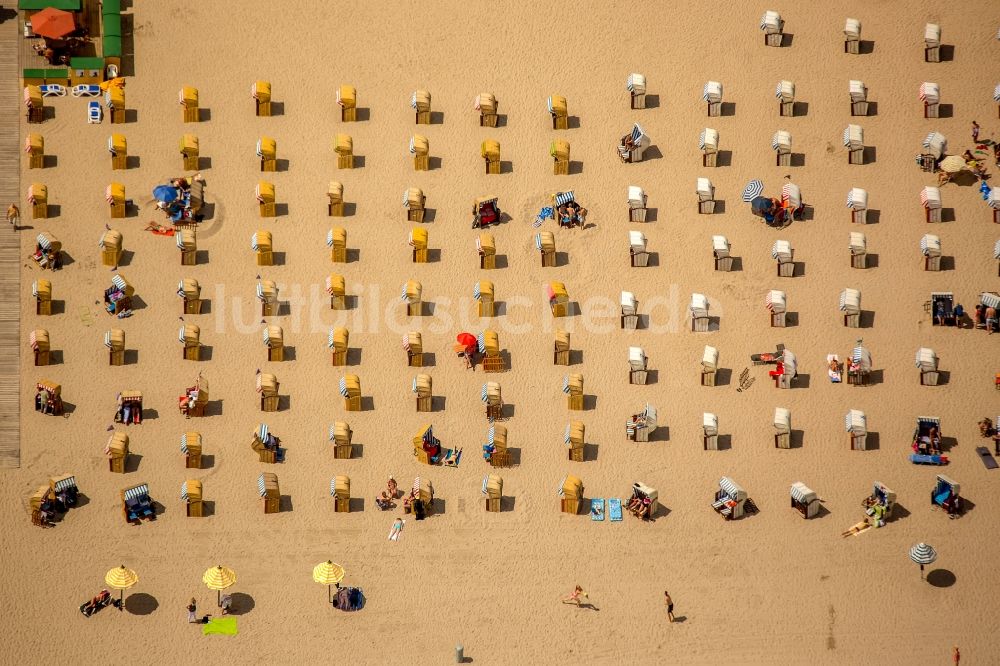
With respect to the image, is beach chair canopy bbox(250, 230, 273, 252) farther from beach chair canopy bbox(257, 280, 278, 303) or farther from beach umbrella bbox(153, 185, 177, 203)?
beach umbrella bbox(153, 185, 177, 203)

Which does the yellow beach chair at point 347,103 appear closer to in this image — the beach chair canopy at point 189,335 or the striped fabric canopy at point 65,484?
the beach chair canopy at point 189,335

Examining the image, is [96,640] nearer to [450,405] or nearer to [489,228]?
[450,405]

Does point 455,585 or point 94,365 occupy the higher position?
point 94,365

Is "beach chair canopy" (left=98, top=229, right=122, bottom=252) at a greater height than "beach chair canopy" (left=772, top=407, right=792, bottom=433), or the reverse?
"beach chair canopy" (left=98, top=229, right=122, bottom=252)

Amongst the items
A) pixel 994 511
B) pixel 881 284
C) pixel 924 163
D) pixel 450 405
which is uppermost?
pixel 924 163

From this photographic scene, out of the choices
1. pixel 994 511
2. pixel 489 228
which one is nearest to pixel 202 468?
pixel 489 228

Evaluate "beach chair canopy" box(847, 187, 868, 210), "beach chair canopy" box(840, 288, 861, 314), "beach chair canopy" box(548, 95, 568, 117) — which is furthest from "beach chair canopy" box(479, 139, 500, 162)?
"beach chair canopy" box(840, 288, 861, 314)

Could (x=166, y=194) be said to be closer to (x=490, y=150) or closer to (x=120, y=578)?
(x=490, y=150)
